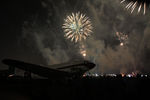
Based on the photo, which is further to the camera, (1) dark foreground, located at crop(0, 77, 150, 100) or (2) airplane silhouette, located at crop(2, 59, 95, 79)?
(2) airplane silhouette, located at crop(2, 59, 95, 79)

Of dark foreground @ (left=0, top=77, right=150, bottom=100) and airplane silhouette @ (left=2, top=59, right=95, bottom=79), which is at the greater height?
airplane silhouette @ (left=2, top=59, right=95, bottom=79)

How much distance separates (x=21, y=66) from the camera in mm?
21766

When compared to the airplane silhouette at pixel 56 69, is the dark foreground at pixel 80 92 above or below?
below

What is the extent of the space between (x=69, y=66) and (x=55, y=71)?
8.17m

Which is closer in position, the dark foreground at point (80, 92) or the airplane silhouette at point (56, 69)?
the dark foreground at point (80, 92)

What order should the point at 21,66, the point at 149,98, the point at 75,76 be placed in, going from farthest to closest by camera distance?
the point at 75,76, the point at 21,66, the point at 149,98

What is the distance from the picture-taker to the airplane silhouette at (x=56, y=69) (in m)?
21.9

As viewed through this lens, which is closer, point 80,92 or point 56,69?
point 80,92

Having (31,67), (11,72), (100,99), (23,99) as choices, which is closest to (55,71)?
(31,67)

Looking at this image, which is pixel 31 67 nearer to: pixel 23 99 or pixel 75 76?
pixel 75 76

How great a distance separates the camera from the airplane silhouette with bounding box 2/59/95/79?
21.9 meters

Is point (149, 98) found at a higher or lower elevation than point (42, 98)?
lower

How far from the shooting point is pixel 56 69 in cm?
2386

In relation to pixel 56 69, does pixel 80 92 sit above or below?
below
